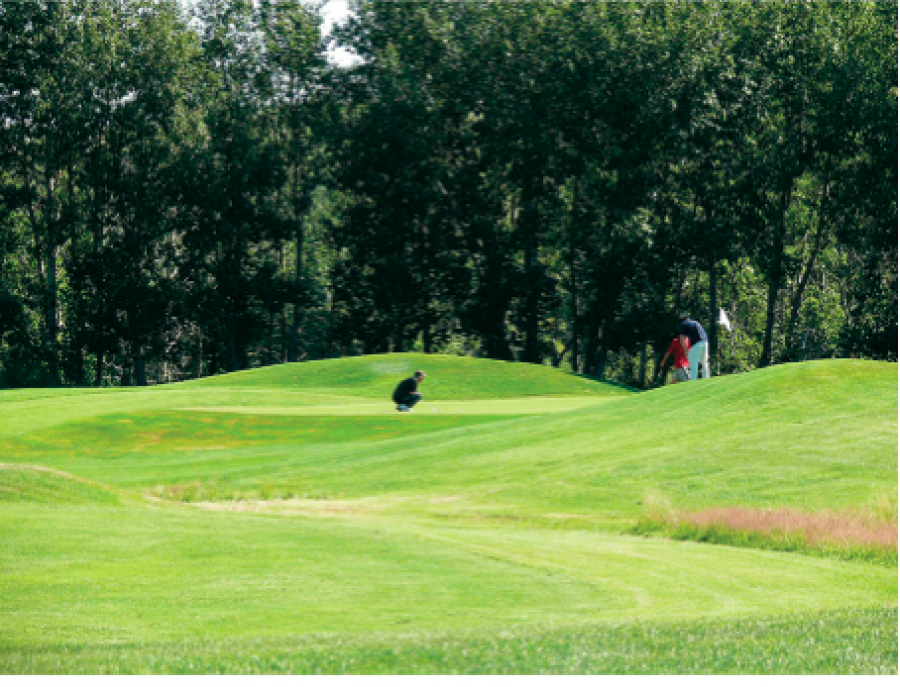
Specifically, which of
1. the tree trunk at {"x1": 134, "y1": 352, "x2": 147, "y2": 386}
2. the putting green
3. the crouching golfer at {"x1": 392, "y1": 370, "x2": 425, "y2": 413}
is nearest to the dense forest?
the tree trunk at {"x1": 134, "y1": 352, "x2": 147, "y2": 386}

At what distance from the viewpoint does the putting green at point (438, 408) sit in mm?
25156

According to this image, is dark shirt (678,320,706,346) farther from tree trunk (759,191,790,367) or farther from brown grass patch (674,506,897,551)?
tree trunk (759,191,790,367)

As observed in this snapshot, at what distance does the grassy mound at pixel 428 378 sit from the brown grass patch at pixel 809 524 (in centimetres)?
1664

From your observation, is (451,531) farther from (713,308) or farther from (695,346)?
(713,308)

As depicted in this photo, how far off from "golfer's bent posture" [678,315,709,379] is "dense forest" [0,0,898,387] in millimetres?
10311

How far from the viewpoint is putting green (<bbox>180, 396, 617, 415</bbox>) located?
25156 millimetres

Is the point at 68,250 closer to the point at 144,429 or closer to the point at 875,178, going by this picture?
the point at 144,429

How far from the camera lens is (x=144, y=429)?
22.2m

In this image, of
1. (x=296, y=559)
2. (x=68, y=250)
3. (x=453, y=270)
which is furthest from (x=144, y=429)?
(x=453, y=270)

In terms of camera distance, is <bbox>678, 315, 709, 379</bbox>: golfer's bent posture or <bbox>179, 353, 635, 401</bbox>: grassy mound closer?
<bbox>678, 315, 709, 379</bbox>: golfer's bent posture

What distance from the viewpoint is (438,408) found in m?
27.9

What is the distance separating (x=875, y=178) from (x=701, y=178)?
571cm

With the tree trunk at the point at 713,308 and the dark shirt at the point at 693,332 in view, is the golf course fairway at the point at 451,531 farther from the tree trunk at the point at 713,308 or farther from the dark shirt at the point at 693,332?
the tree trunk at the point at 713,308

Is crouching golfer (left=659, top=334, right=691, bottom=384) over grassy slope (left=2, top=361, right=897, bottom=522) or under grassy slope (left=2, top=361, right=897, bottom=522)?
over
